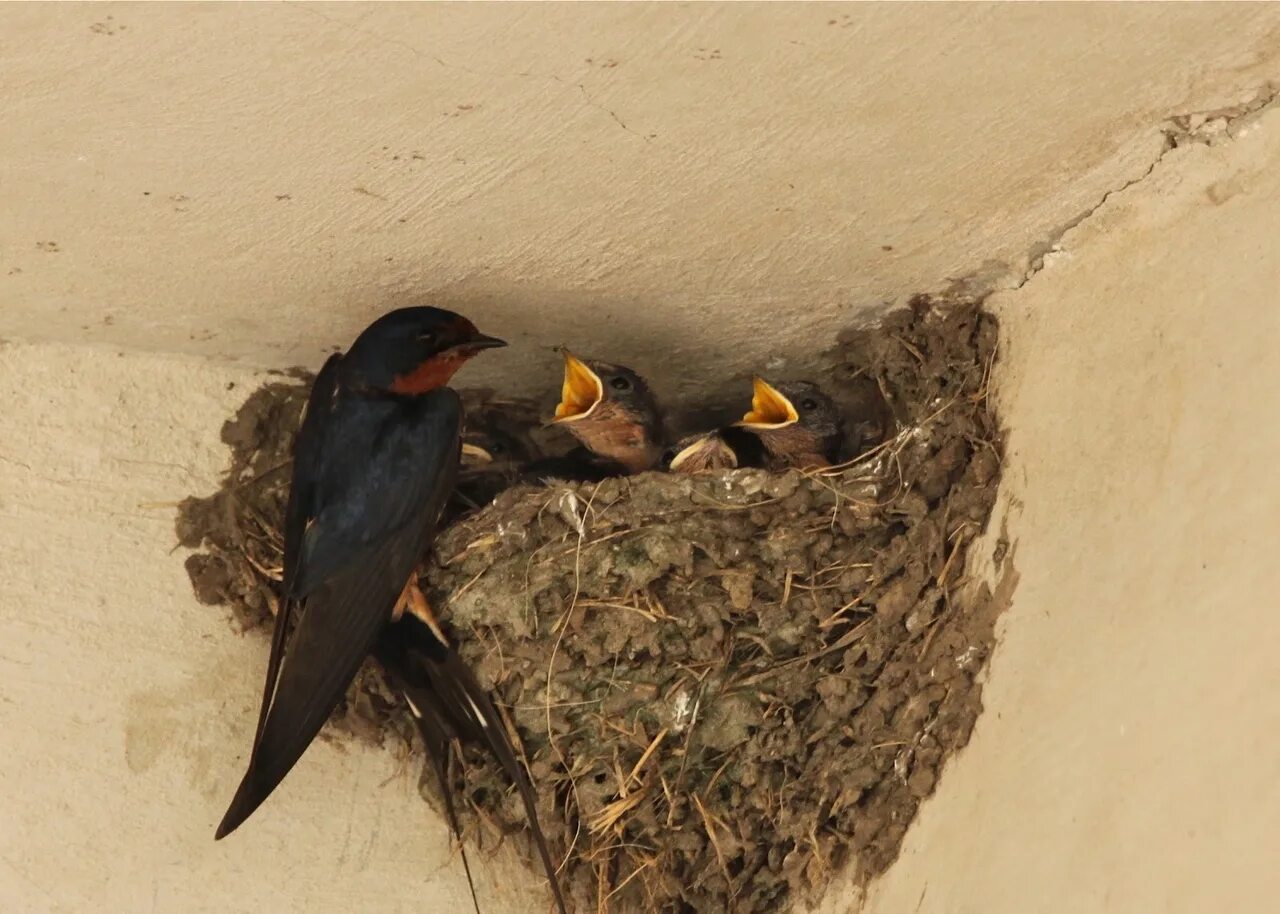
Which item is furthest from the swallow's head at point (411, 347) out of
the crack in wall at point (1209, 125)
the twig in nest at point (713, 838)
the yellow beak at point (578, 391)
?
the crack in wall at point (1209, 125)

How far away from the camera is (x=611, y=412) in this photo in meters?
3.62

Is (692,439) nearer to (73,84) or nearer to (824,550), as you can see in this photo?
(824,550)

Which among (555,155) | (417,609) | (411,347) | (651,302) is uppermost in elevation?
(555,155)

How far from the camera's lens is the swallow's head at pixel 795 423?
3600mm

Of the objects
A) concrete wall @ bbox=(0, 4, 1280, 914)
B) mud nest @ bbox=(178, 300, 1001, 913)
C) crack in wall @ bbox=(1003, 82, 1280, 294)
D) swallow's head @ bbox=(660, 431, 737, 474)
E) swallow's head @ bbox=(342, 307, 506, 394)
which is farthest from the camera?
swallow's head @ bbox=(660, 431, 737, 474)

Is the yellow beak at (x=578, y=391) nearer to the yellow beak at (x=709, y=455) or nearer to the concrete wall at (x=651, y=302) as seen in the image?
the concrete wall at (x=651, y=302)

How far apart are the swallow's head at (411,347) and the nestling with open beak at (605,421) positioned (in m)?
0.28

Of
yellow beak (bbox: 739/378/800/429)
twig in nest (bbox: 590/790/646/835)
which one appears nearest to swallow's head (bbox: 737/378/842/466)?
yellow beak (bbox: 739/378/800/429)

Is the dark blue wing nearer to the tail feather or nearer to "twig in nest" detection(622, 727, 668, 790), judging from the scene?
the tail feather

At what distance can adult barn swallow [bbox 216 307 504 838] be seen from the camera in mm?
3033

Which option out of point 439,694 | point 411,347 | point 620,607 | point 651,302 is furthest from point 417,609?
point 651,302

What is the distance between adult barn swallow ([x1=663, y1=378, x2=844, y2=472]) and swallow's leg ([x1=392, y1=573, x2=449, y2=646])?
0.60m

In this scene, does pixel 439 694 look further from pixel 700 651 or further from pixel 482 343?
pixel 482 343

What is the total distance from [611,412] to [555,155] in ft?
2.75
